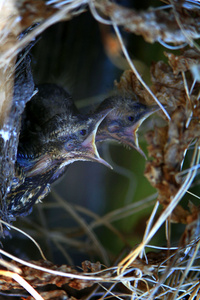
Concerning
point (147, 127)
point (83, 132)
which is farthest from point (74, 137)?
point (147, 127)

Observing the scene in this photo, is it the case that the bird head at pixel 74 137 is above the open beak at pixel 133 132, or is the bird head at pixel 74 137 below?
above

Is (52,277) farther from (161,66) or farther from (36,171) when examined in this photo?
(161,66)

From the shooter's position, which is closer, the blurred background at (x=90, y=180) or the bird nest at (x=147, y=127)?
the bird nest at (x=147, y=127)

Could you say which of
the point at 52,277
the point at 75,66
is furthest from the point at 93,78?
the point at 52,277

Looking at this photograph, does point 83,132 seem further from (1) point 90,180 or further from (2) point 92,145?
(1) point 90,180

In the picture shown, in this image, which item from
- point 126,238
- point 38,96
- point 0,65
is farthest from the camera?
point 126,238

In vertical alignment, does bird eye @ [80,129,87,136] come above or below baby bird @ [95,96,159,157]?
above

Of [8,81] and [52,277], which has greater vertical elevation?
[8,81]
